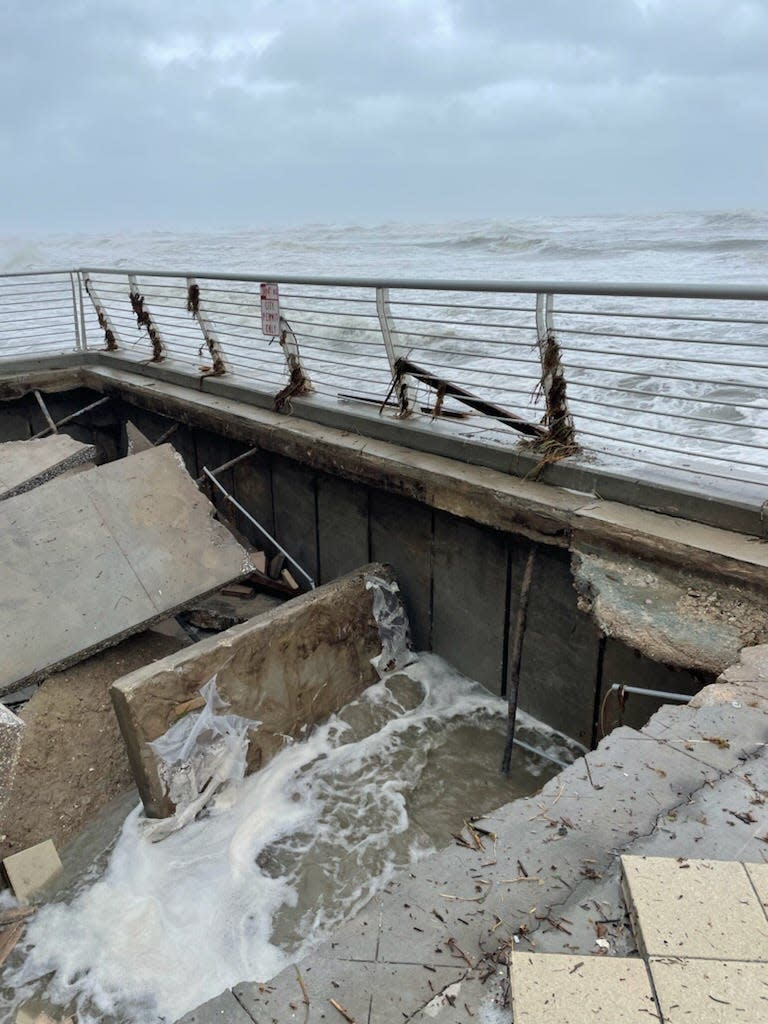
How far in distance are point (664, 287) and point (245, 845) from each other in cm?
411

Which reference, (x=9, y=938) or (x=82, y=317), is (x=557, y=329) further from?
(x=82, y=317)

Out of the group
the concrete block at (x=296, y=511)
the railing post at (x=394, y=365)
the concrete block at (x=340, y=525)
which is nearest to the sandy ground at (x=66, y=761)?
the concrete block at (x=340, y=525)

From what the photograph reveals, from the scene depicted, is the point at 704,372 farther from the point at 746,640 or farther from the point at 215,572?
the point at 215,572

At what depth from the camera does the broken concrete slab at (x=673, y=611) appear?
3814 millimetres

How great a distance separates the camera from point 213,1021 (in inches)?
81.3

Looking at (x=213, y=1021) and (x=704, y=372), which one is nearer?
(x=213, y=1021)

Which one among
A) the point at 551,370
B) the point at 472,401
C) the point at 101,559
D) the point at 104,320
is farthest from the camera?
the point at 104,320

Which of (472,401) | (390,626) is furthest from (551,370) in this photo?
(390,626)

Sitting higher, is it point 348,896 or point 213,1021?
point 213,1021

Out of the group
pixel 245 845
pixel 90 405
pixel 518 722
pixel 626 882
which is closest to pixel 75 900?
pixel 245 845

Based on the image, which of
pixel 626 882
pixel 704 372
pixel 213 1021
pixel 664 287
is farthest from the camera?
pixel 704 372

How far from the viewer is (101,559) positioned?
5992 millimetres

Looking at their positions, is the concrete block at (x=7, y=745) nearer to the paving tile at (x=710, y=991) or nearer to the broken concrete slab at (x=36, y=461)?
the paving tile at (x=710, y=991)

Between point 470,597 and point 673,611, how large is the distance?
1914 mm
